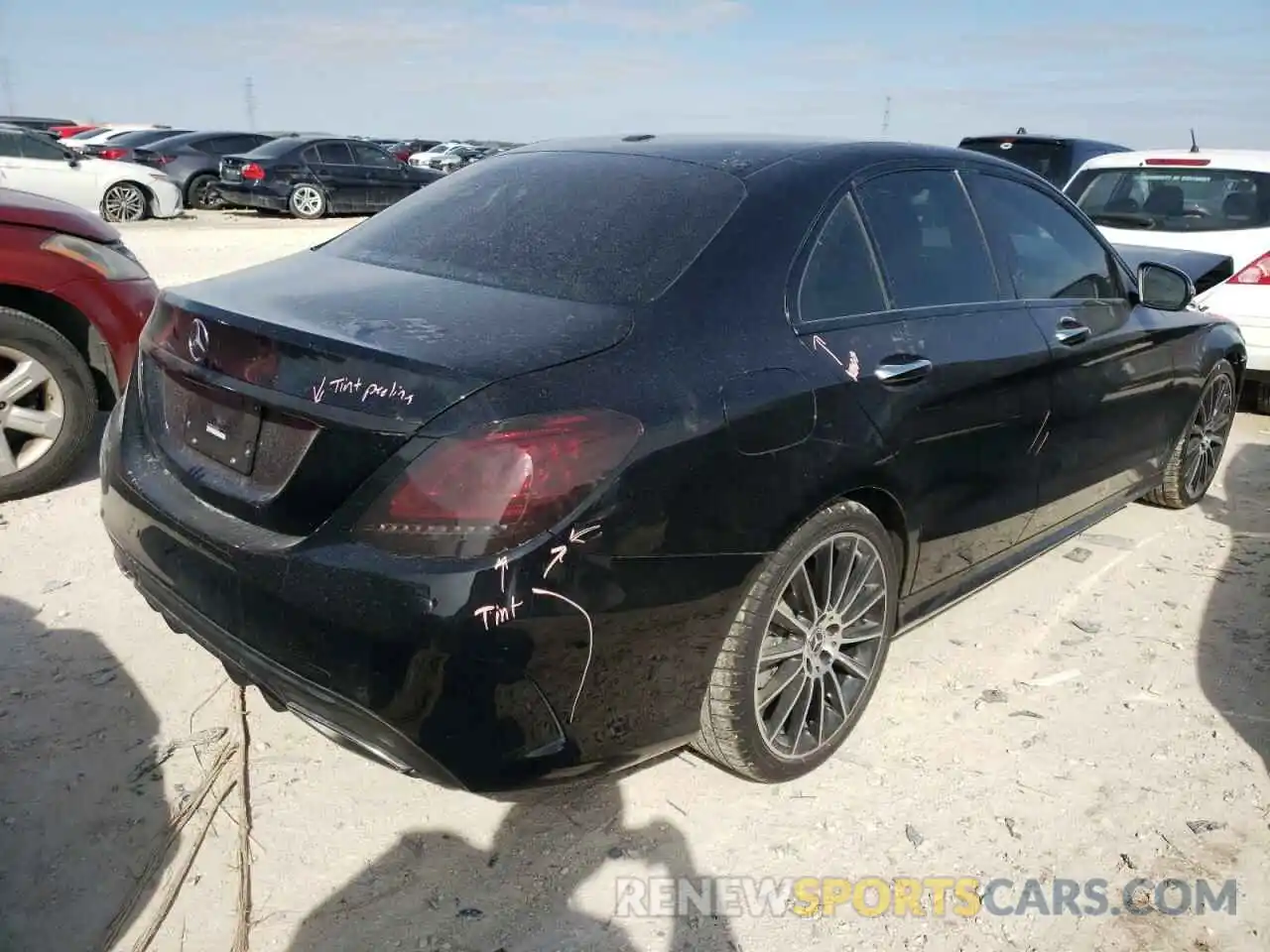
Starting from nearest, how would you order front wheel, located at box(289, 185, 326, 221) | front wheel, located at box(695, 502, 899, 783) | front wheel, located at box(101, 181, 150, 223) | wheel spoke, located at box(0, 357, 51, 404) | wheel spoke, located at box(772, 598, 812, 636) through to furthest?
front wheel, located at box(695, 502, 899, 783)
wheel spoke, located at box(772, 598, 812, 636)
wheel spoke, located at box(0, 357, 51, 404)
front wheel, located at box(101, 181, 150, 223)
front wheel, located at box(289, 185, 326, 221)

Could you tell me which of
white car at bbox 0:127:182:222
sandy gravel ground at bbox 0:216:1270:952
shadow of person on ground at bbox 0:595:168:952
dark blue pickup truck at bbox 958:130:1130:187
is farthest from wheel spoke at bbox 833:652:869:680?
white car at bbox 0:127:182:222

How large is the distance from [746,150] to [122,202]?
1605 cm

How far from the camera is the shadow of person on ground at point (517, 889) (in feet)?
7.22

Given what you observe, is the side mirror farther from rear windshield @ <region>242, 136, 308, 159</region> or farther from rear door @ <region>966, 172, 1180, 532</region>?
rear windshield @ <region>242, 136, 308, 159</region>

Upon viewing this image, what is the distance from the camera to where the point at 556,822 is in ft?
8.47

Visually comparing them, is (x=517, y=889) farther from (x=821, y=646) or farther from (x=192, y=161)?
(x=192, y=161)

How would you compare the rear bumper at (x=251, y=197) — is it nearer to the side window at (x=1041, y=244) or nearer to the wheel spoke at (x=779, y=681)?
the side window at (x=1041, y=244)

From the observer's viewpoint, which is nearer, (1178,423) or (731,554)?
(731,554)

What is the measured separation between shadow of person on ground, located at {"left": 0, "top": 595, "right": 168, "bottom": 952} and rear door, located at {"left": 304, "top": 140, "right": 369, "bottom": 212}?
55.3 feet

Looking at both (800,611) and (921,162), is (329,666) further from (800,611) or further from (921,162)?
(921,162)

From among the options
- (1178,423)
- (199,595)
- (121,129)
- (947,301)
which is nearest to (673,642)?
(199,595)

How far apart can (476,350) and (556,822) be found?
1.27 metres

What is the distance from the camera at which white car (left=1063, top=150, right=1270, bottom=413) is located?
6.25m

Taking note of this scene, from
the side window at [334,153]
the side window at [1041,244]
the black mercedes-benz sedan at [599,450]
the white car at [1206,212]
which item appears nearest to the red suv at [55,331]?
the black mercedes-benz sedan at [599,450]
